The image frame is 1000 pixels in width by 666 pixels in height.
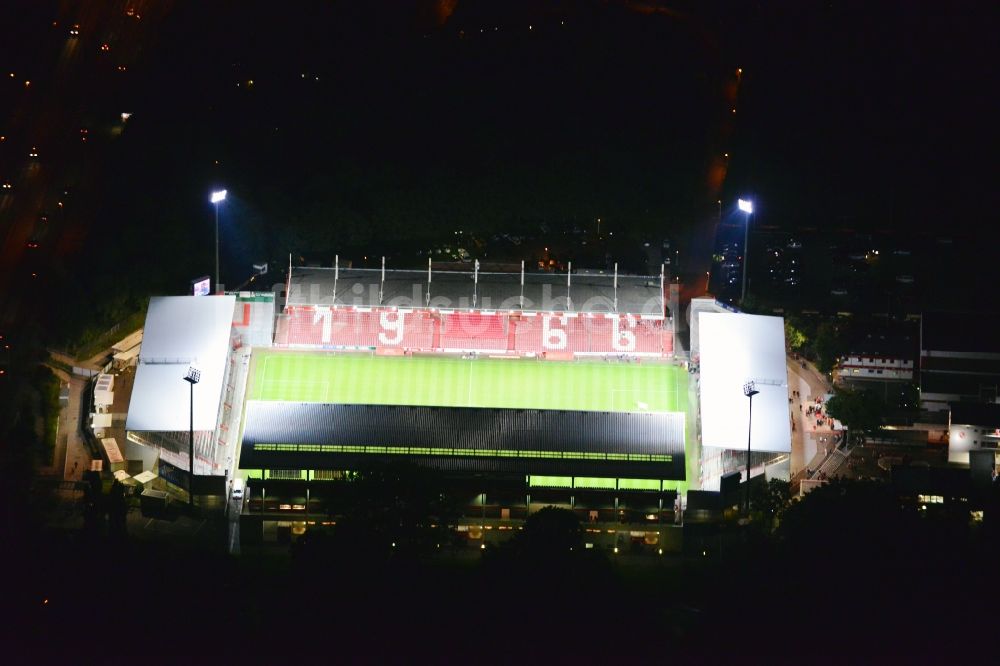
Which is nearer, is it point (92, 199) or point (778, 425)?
point (778, 425)

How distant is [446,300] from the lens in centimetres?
6253

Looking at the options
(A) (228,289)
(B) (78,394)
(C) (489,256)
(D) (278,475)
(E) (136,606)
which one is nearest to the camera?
(E) (136,606)

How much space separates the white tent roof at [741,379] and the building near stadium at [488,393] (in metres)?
0.07

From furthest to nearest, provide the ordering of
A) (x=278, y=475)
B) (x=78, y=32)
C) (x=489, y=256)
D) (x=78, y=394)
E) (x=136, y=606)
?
1. (x=78, y=32)
2. (x=489, y=256)
3. (x=78, y=394)
4. (x=278, y=475)
5. (x=136, y=606)

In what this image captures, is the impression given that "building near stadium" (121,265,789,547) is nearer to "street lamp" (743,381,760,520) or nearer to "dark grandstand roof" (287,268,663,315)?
"dark grandstand roof" (287,268,663,315)

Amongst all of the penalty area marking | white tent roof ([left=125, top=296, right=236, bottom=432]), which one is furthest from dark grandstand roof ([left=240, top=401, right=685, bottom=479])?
the penalty area marking

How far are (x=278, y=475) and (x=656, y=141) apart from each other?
3887 centimetres

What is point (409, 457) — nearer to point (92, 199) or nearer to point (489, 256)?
point (489, 256)

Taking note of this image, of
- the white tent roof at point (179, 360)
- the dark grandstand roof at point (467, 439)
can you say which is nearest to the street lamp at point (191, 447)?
the white tent roof at point (179, 360)

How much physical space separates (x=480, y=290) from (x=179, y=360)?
41.6 feet

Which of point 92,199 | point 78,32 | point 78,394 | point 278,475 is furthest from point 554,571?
point 78,32

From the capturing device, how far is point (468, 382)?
5988 cm

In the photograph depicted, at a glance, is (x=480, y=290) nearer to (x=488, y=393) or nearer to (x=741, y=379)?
→ (x=488, y=393)

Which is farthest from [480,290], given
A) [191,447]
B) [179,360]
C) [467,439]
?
[191,447]
